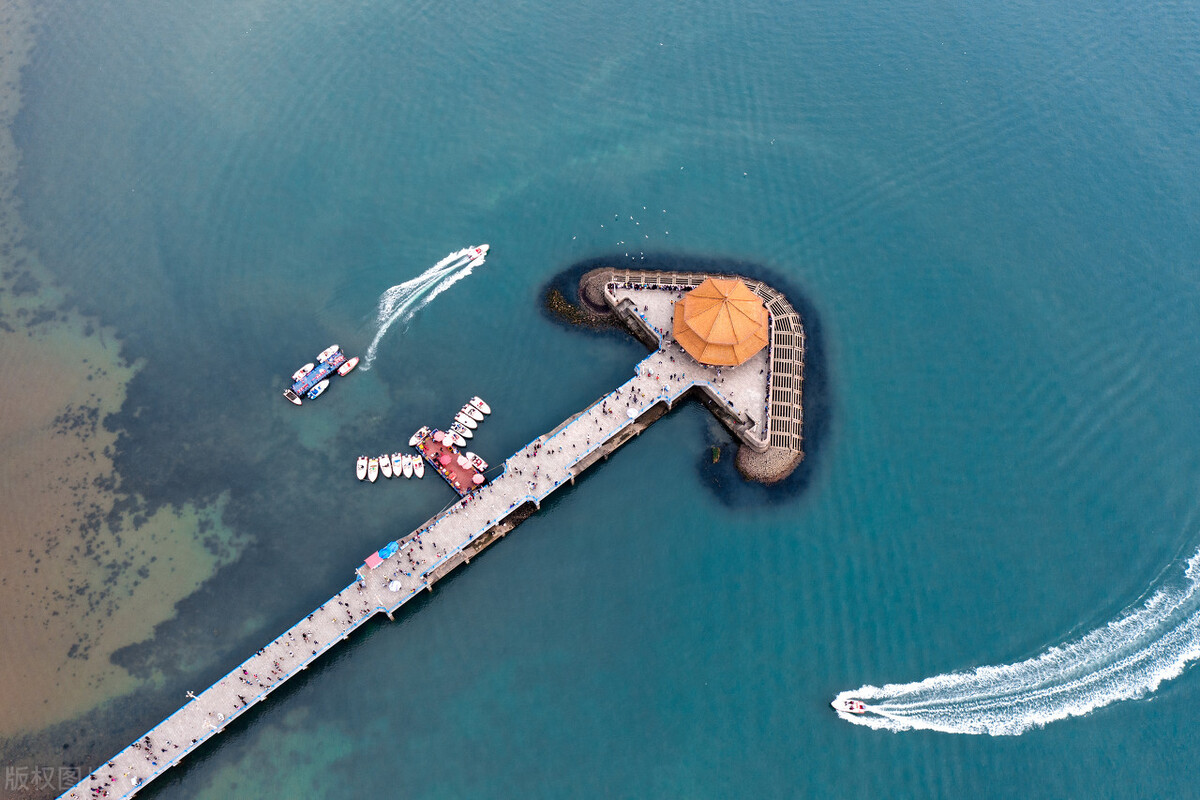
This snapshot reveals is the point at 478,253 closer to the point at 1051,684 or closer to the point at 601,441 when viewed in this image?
the point at 601,441

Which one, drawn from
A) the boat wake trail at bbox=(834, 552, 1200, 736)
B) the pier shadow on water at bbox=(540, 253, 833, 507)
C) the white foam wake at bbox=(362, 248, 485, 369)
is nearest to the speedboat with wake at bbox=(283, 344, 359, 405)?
the white foam wake at bbox=(362, 248, 485, 369)

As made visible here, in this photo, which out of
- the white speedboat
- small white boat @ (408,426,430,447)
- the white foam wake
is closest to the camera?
the white speedboat

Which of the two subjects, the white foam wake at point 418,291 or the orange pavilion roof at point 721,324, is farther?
the white foam wake at point 418,291

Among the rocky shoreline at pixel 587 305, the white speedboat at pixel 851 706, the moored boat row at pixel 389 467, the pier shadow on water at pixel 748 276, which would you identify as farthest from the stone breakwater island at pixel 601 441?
the white speedboat at pixel 851 706

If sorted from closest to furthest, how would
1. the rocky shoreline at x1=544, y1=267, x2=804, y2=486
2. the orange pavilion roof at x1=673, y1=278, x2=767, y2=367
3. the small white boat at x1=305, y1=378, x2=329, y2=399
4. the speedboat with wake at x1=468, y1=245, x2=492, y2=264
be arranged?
the orange pavilion roof at x1=673, y1=278, x2=767, y2=367, the small white boat at x1=305, y1=378, x2=329, y2=399, the rocky shoreline at x1=544, y1=267, x2=804, y2=486, the speedboat with wake at x1=468, y1=245, x2=492, y2=264

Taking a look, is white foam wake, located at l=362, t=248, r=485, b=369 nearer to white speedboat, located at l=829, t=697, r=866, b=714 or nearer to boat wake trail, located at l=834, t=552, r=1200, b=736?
white speedboat, located at l=829, t=697, r=866, b=714

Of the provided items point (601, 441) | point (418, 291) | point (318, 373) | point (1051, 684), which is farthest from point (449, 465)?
point (1051, 684)

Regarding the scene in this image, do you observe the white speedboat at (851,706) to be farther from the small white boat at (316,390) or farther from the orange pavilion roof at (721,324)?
the small white boat at (316,390)

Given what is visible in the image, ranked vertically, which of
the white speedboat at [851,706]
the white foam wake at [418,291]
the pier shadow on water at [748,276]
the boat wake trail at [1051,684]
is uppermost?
the white foam wake at [418,291]
